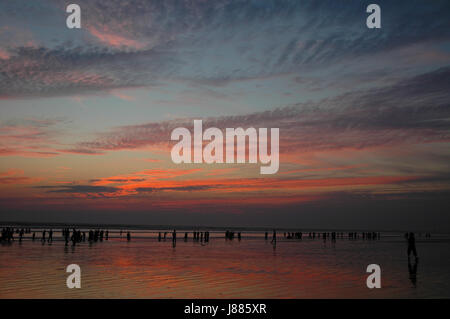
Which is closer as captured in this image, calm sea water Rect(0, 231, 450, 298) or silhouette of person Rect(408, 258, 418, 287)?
calm sea water Rect(0, 231, 450, 298)

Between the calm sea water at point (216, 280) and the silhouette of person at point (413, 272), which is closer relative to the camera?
the calm sea water at point (216, 280)

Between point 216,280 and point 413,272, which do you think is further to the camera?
point 413,272

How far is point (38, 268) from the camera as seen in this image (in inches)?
1007

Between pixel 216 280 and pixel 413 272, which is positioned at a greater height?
pixel 216 280
